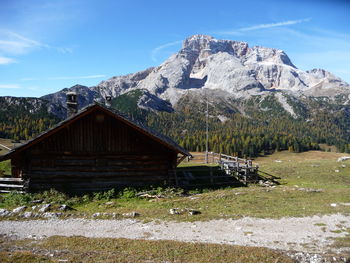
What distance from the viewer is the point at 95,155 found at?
20.5 m

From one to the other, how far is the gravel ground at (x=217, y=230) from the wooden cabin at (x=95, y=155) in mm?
7072

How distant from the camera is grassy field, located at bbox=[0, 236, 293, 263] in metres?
9.15

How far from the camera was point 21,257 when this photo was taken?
9.10m

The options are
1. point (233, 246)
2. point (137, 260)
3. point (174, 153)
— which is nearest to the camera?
point (137, 260)

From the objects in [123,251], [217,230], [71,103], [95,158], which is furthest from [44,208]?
[71,103]

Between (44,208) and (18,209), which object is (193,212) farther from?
(18,209)

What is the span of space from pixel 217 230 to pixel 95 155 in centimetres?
1194

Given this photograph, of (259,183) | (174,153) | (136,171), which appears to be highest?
(174,153)

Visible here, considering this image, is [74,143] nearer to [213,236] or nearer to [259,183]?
[213,236]

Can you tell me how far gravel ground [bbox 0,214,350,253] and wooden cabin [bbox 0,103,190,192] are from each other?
278 inches

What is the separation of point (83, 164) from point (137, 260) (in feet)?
41.9

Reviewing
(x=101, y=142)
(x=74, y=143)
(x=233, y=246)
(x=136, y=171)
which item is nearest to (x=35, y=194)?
(x=74, y=143)

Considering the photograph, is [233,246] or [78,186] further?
[78,186]

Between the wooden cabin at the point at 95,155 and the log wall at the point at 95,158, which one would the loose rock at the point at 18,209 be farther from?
the log wall at the point at 95,158
